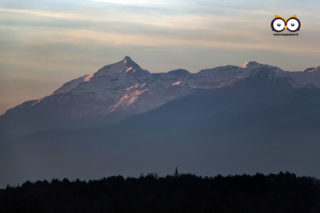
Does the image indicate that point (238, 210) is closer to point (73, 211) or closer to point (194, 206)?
point (194, 206)

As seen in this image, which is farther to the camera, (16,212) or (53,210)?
(53,210)

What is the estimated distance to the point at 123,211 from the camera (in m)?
190

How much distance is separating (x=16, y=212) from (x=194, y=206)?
40.4 meters

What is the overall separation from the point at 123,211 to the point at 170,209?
9119 mm

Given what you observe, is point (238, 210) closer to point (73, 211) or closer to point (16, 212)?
point (73, 211)

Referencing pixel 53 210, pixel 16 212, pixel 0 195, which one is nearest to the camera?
pixel 16 212

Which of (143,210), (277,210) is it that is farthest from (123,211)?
(277,210)

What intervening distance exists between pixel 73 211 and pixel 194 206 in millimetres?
23314

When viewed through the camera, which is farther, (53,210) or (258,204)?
(258,204)

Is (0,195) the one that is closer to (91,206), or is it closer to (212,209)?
(91,206)

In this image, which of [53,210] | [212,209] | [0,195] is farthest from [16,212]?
[212,209]

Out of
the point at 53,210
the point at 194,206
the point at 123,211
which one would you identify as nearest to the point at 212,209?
the point at 194,206

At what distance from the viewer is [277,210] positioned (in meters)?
192

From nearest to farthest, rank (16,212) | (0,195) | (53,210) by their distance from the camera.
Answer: (16,212) → (53,210) → (0,195)
